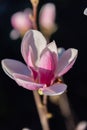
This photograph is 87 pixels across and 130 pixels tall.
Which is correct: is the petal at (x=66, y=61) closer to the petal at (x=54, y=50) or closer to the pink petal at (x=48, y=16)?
the petal at (x=54, y=50)

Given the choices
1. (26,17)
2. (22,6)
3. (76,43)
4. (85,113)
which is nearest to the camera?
(26,17)

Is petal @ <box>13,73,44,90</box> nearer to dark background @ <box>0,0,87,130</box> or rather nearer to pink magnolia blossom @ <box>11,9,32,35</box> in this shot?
pink magnolia blossom @ <box>11,9,32,35</box>

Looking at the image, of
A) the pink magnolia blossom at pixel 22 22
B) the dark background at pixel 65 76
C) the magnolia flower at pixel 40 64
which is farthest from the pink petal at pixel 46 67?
the dark background at pixel 65 76

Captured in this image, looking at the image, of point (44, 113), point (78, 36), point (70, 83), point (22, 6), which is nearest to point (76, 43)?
point (78, 36)

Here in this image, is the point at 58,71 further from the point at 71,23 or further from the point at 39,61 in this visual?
the point at 71,23

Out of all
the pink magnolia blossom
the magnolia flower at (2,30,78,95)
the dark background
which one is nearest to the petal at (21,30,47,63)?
the magnolia flower at (2,30,78,95)

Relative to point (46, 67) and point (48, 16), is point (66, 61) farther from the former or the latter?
point (48, 16)
